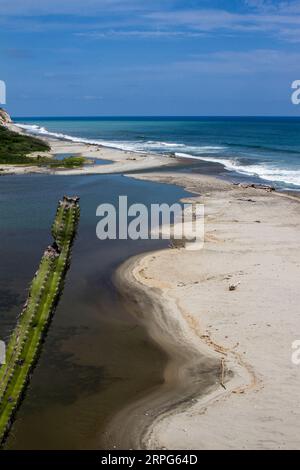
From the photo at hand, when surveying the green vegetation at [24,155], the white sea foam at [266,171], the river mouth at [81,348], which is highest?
the green vegetation at [24,155]

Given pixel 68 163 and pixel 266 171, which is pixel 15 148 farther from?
pixel 266 171

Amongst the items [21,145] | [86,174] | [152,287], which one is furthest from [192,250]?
[21,145]

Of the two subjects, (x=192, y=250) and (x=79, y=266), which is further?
(x=192, y=250)

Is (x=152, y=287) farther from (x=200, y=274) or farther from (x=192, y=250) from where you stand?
(x=192, y=250)

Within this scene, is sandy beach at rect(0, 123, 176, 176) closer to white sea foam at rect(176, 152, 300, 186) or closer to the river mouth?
white sea foam at rect(176, 152, 300, 186)

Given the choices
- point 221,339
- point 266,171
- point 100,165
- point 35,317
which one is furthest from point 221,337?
point 100,165

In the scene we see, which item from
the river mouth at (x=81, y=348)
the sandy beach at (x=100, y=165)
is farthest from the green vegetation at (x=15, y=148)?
the river mouth at (x=81, y=348)

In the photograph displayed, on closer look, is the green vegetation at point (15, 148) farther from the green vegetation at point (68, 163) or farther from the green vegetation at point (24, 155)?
the green vegetation at point (68, 163)
